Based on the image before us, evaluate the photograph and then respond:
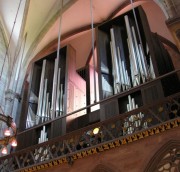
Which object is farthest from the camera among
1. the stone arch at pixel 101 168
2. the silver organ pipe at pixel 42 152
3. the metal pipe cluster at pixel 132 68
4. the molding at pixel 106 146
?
the metal pipe cluster at pixel 132 68

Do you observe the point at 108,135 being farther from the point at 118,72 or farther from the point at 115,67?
the point at 115,67

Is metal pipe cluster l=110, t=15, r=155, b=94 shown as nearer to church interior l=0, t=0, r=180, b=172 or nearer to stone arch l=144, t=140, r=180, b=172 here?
church interior l=0, t=0, r=180, b=172

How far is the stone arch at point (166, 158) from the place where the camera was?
16.9 ft

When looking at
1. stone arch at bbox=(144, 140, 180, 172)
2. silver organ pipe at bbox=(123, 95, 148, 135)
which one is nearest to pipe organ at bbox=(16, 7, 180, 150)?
silver organ pipe at bbox=(123, 95, 148, 135)

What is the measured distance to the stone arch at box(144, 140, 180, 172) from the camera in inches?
203

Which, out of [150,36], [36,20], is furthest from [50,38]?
[150,36]

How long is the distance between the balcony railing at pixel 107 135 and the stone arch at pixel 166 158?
13.4 inches

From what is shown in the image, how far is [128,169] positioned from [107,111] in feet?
6.60

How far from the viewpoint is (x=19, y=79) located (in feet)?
36.4

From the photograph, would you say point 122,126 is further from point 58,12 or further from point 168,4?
point 58,12

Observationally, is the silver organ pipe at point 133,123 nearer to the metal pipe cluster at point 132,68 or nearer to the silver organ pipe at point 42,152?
the metal pipe cluster at point 132,68

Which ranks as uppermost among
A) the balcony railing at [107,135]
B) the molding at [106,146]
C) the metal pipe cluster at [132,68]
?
the metal pipe cluster at [132,68]

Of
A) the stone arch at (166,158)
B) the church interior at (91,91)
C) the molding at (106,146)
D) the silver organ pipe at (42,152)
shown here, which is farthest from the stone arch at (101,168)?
the silver organ pipe at (42,152)

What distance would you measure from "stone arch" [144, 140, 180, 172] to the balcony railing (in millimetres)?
340
